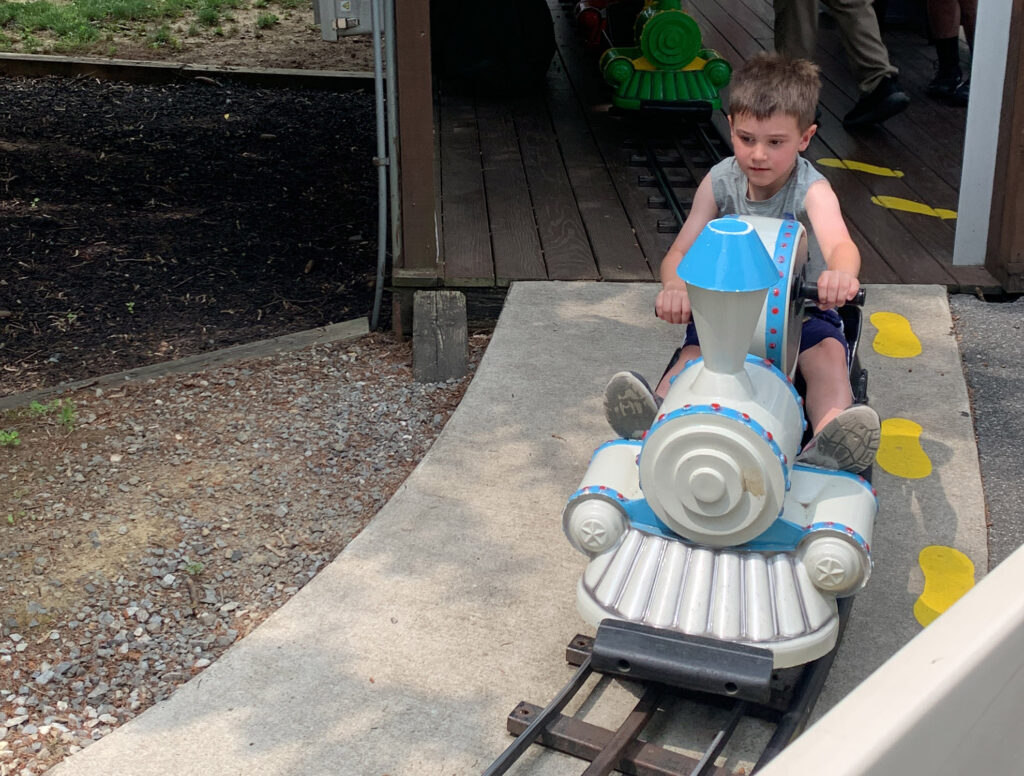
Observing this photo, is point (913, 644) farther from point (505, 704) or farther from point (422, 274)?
point (422, 274)

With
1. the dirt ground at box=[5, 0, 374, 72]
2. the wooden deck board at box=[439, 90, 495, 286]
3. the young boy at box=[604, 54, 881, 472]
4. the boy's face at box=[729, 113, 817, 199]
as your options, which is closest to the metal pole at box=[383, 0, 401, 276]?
the wooden deck board at box=[439, 90, 495, 286]

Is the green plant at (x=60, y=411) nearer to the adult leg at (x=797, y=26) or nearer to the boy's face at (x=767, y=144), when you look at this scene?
the boy's face at (x=767, y=144)

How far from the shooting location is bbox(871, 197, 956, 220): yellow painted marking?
16.5 feet

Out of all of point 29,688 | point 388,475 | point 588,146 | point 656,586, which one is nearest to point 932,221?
point 588,146

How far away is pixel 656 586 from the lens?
239 centimetres

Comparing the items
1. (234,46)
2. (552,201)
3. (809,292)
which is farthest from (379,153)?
(234,46)

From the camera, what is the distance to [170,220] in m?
5.85

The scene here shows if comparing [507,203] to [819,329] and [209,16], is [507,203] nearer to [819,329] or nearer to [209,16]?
[819,329]

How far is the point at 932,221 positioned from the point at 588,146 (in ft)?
5.96

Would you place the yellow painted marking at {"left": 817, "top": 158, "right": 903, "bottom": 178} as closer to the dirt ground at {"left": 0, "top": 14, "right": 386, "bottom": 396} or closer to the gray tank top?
the dirt ground at {"left": 0, "top": 14, "right": 386, "bottom": 396}

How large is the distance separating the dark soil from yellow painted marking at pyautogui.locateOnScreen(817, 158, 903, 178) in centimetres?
227

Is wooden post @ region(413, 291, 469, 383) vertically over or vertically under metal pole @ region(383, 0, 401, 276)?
under

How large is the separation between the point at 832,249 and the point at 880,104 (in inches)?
132

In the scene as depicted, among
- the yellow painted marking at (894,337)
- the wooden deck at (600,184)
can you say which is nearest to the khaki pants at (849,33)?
the wooden deck at (600,184)
